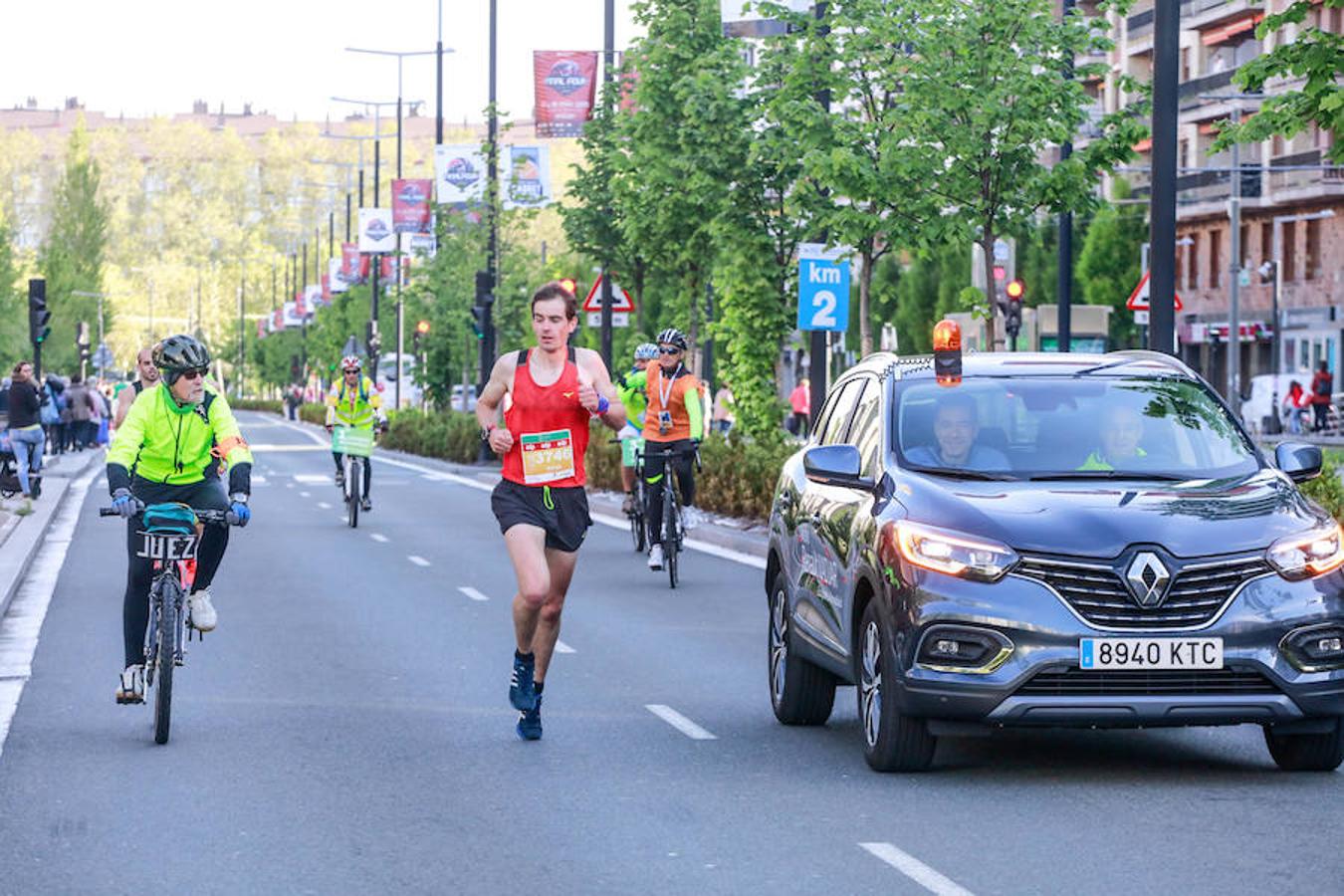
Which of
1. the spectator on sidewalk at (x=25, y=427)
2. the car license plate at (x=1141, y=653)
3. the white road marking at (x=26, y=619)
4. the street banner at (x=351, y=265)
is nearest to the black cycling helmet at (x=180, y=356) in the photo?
the white road marking at (x=26, y=619)

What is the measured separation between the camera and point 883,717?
1027 centimetres

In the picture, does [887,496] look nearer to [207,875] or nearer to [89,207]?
[207,875]

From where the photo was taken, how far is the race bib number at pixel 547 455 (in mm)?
11359

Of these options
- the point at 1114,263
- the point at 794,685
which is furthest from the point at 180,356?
the point at 1114,263

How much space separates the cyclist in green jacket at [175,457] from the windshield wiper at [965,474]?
2862 millimetres

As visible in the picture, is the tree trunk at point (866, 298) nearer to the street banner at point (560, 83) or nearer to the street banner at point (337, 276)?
the street banner at point (560, 83)

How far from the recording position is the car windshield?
10773 mm

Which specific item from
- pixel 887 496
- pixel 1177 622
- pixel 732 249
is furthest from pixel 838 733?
pixel 732 249

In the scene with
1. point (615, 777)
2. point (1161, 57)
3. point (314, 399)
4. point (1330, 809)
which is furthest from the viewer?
point (314, 399)

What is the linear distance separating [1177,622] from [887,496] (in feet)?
4.39

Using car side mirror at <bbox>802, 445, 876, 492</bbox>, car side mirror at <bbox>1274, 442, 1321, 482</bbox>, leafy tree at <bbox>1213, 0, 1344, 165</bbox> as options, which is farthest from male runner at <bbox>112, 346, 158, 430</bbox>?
leafy tree at <bbox>1213, 0, 1344, 165</bbox>

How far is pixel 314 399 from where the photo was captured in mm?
140750

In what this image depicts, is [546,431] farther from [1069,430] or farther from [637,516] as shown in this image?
[637,516]

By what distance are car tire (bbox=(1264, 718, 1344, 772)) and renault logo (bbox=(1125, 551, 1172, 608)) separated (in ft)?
3.09
